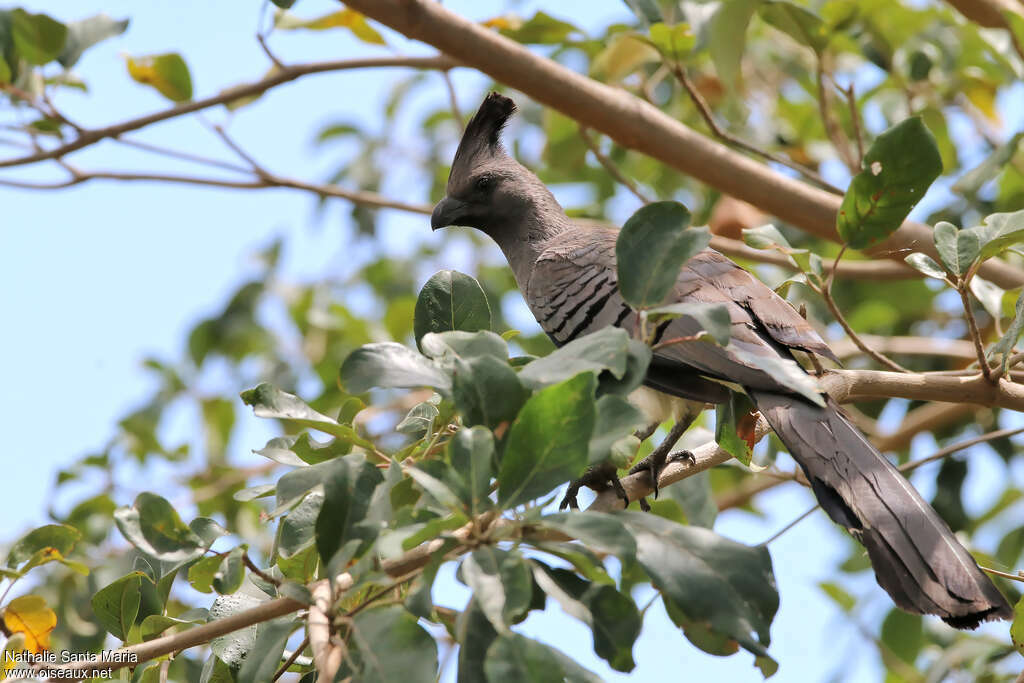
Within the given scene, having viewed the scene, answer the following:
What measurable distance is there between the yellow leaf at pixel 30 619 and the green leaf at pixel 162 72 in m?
2.43

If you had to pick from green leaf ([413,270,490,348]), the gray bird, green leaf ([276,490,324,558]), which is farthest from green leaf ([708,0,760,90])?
green leaf ([276,490,324,558])

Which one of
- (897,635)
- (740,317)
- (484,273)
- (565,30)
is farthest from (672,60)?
(484,273)

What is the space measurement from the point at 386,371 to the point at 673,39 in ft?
8.50

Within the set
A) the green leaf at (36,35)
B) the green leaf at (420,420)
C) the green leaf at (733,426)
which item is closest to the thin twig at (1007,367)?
the green leaf at (733,426)

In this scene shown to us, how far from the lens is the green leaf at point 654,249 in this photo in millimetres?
1906

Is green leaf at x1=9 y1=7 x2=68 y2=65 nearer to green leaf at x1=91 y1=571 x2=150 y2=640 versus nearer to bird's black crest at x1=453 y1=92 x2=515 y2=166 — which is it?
bird's black crest at x1=453 y1=92 x2=515 y2=166

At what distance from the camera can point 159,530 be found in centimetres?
207

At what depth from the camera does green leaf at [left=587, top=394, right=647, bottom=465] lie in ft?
5.69

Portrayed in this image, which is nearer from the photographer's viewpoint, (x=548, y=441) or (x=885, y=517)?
(x=548, y=441)

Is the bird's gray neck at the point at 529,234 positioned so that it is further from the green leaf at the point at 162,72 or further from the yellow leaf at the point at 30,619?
the yellow leaf at the point at 30,619

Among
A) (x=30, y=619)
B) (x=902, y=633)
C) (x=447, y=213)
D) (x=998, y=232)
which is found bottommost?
(x=902, y=633)

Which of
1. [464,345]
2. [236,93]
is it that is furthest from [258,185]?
[464,345]

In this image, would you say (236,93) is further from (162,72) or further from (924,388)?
(924,388)

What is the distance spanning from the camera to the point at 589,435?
171 cm
